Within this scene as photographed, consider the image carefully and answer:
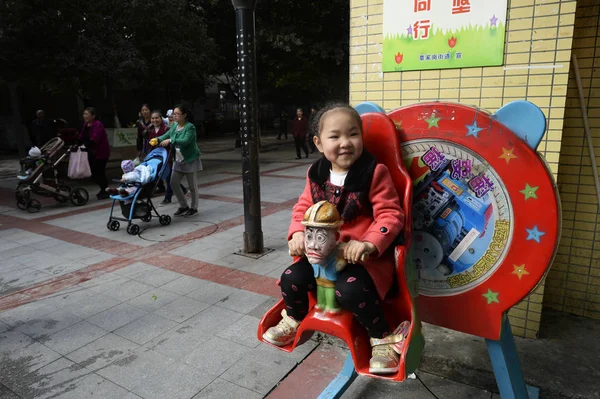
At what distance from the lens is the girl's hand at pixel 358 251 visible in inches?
67.0

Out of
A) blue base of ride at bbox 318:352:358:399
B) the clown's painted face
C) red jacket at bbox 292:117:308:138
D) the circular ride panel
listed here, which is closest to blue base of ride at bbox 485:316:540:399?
the circular ride panel

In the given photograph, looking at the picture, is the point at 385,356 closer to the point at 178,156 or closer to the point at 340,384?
the point at 340,384

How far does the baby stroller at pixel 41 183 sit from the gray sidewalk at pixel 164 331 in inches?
61.1

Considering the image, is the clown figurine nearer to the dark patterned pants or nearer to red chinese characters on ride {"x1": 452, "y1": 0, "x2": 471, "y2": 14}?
the dark patterned pants

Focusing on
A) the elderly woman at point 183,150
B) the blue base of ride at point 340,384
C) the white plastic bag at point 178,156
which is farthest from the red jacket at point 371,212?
the white plastic bag at point 178,156

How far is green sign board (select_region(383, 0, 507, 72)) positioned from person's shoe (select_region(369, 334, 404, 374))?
1707 millimetres

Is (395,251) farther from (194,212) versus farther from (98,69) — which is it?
(98,69)

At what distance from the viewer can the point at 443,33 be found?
2.55 metres

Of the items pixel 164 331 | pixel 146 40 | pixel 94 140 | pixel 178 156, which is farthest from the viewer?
pixel 146 40

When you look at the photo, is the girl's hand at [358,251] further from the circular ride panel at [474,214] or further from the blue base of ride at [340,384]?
the blue base of ride at [340,384]

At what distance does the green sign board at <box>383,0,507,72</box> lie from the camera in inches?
96.0

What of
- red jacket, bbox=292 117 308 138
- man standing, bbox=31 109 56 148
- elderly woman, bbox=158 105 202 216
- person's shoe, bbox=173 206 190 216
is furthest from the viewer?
red jacket, bbox=292 117 308 138

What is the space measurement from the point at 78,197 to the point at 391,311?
7797mm

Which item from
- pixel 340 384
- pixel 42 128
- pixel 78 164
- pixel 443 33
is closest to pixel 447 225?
pixel 340 384
